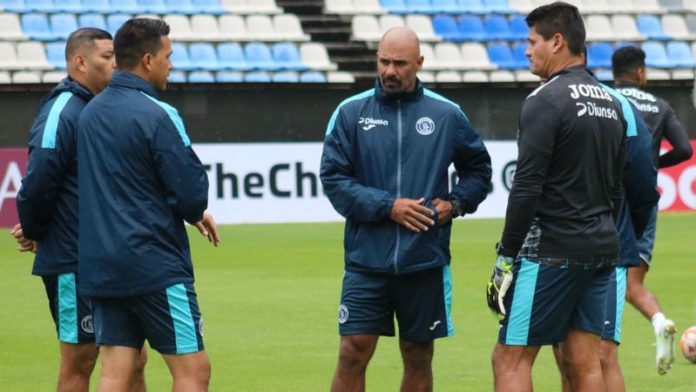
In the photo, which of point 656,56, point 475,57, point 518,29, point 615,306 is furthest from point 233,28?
point 615,306

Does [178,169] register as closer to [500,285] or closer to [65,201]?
[65,201]

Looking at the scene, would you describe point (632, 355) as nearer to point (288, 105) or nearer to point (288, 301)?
point (288, 301)

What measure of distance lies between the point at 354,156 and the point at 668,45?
2160 centimetres

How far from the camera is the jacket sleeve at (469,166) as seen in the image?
7.43 metres

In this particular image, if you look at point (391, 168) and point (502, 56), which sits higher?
point (391, 168)

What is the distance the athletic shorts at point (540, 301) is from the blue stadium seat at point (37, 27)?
18.8 metres

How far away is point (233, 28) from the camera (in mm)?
25484

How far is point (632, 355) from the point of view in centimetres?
1019

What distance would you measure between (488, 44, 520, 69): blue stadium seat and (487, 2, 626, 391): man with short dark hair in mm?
19997

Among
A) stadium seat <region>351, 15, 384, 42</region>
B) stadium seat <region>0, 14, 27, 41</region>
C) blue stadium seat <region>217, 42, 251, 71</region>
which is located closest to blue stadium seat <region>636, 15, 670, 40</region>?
stadium seat <region>351, 15, 384, 42</region>

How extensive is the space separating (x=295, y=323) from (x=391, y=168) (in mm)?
4633

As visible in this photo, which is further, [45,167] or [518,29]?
[518,29]

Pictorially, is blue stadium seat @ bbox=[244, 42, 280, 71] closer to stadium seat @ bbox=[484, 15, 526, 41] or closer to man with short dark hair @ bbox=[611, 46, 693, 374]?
stadium seat @ bbox=[484, 15, 526, 41]

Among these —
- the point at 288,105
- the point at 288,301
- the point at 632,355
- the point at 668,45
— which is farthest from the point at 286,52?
the point at 632,355
